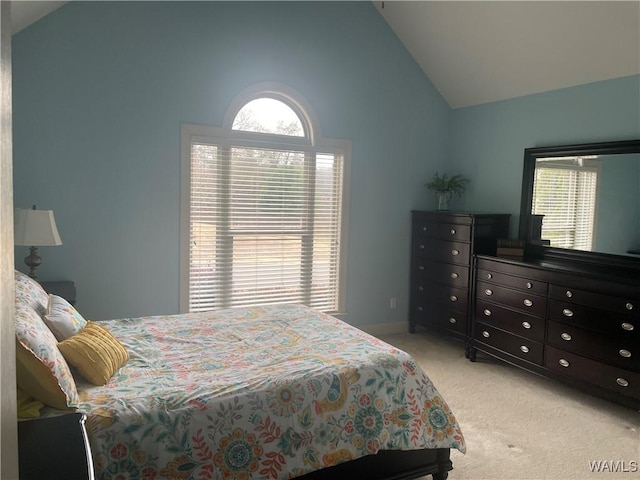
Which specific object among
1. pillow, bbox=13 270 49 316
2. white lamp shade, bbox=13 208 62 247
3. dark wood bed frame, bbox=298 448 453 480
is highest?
white lamp shade, bbox=13 208 62 247

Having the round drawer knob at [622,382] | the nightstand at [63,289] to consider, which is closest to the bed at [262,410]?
the nightstand at [63,289]

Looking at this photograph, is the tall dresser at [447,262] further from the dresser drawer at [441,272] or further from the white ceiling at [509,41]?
the white ceiling at [509,41]

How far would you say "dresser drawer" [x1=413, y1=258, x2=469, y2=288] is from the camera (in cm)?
466

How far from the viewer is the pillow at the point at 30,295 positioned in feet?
7.63

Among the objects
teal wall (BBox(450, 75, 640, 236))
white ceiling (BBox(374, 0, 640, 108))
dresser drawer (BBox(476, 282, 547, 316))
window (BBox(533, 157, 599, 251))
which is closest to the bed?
dresser drawer (BBox(476, 282, 547, 316))

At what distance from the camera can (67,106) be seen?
3.78m

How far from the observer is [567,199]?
13.9 feet

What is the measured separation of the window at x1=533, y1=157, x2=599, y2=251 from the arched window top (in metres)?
2.20

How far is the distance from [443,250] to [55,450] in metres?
4.09

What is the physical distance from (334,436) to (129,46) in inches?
130

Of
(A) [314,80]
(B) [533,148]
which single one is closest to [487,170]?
(B) [533,148]

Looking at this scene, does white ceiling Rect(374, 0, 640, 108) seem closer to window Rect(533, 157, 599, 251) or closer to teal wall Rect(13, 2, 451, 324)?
teal wall Rect(13, 2, 451, 324)

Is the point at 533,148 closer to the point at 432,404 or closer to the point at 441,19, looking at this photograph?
the point at 441,19

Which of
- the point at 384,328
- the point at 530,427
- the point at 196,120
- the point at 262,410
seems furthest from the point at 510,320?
the point at 196,120
